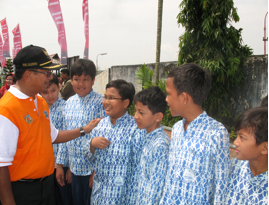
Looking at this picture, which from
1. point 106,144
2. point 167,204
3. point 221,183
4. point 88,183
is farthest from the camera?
point 88,183

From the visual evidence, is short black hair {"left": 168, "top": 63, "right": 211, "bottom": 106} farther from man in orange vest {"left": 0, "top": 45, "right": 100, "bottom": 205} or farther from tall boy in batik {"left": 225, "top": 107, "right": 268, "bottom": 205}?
man in orange vest {"left": 0, "top": 45, "right": 100, "bottom": 205}

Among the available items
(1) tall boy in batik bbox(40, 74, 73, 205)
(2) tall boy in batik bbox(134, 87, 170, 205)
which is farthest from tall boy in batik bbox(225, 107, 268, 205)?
(1) tall boy in batik bbox(40, 74, 73, 205)

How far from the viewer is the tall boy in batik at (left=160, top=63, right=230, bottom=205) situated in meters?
1.28

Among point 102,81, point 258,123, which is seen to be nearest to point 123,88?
point 258,123

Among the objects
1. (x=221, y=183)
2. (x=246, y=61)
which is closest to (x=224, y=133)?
(x=221, y=183)

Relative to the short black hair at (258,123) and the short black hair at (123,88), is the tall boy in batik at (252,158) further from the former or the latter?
the short black hair at (123,88)

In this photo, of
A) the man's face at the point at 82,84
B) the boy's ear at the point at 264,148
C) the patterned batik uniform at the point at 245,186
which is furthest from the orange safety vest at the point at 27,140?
the boy's ear at the point at 264,148

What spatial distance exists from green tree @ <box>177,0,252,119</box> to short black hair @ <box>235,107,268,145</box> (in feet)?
16.4

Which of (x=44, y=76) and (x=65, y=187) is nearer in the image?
(x=44, y=76)

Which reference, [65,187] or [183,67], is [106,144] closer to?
[183,67]

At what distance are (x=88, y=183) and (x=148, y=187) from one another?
0.91 meters

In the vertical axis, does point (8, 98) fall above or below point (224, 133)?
above

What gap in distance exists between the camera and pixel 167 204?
137 centimetres

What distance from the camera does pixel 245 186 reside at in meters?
1.24
